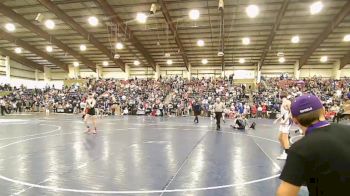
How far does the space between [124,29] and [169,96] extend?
30.6ft

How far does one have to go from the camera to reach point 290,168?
177 centimetres

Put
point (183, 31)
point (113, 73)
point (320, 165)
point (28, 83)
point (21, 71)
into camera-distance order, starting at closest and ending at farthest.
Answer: point (320, 165) → point (183, 31) → point (21, 71) → point (113, 73) → point (28, 83)

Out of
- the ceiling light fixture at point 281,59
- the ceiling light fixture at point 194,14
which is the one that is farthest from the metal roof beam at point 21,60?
the ceiling light fixture at point 281,59

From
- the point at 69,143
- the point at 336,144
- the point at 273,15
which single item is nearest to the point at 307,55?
the point at 273,15

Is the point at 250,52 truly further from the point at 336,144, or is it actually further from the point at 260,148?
the point at 336,144

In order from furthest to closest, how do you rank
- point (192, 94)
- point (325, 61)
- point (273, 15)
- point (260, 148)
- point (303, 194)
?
point (325, 61) < point (192, 94) < point (273, 15) < point (260, 148) < point (303, 194)

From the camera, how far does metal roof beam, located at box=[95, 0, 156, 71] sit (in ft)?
83.9

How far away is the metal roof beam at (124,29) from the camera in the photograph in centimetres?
2556

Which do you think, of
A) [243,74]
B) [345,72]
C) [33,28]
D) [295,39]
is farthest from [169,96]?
[345,72]

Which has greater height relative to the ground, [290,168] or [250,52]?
[250,52]

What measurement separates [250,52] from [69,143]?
3074cm

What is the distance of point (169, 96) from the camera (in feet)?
116

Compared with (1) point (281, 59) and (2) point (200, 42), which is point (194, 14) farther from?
(1) point (281, 59)

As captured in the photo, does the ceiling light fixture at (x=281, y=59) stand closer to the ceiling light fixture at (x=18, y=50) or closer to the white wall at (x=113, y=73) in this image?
the white wall at (x=113, y=73)
